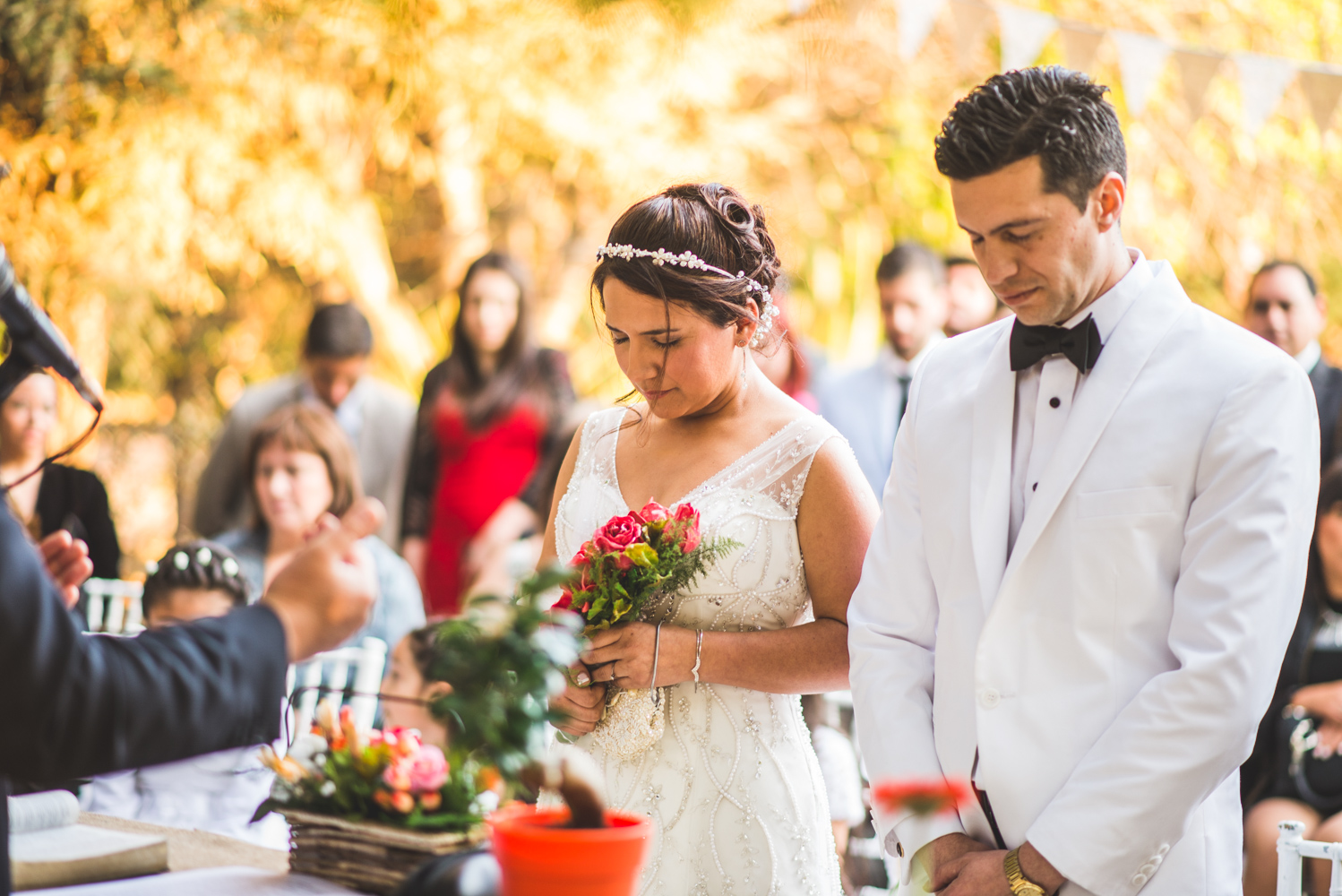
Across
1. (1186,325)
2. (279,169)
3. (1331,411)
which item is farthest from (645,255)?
(279,169)

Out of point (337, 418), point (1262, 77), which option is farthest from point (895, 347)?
point (337, 418)

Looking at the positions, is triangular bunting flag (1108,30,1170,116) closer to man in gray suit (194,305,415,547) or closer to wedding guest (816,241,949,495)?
wedding guest (816,241,949,495)

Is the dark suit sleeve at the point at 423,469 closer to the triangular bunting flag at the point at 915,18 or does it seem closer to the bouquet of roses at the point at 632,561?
the triangular bunting flag at the point at 915,18

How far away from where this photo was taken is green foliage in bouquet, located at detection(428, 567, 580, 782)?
3.43 feet

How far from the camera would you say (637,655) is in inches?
76.4

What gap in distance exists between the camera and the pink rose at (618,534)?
6.11 ft

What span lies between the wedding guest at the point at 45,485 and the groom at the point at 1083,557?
10.7ft

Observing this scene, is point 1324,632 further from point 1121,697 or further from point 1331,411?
point 1121,697

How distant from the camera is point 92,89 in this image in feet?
19.5

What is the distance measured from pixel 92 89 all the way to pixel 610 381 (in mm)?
3489

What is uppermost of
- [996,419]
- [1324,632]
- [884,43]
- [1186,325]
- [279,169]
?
[884,43]

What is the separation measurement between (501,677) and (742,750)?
1.06m

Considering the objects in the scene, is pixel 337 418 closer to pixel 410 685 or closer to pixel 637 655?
pixel 410 685

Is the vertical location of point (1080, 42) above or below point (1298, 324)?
above
